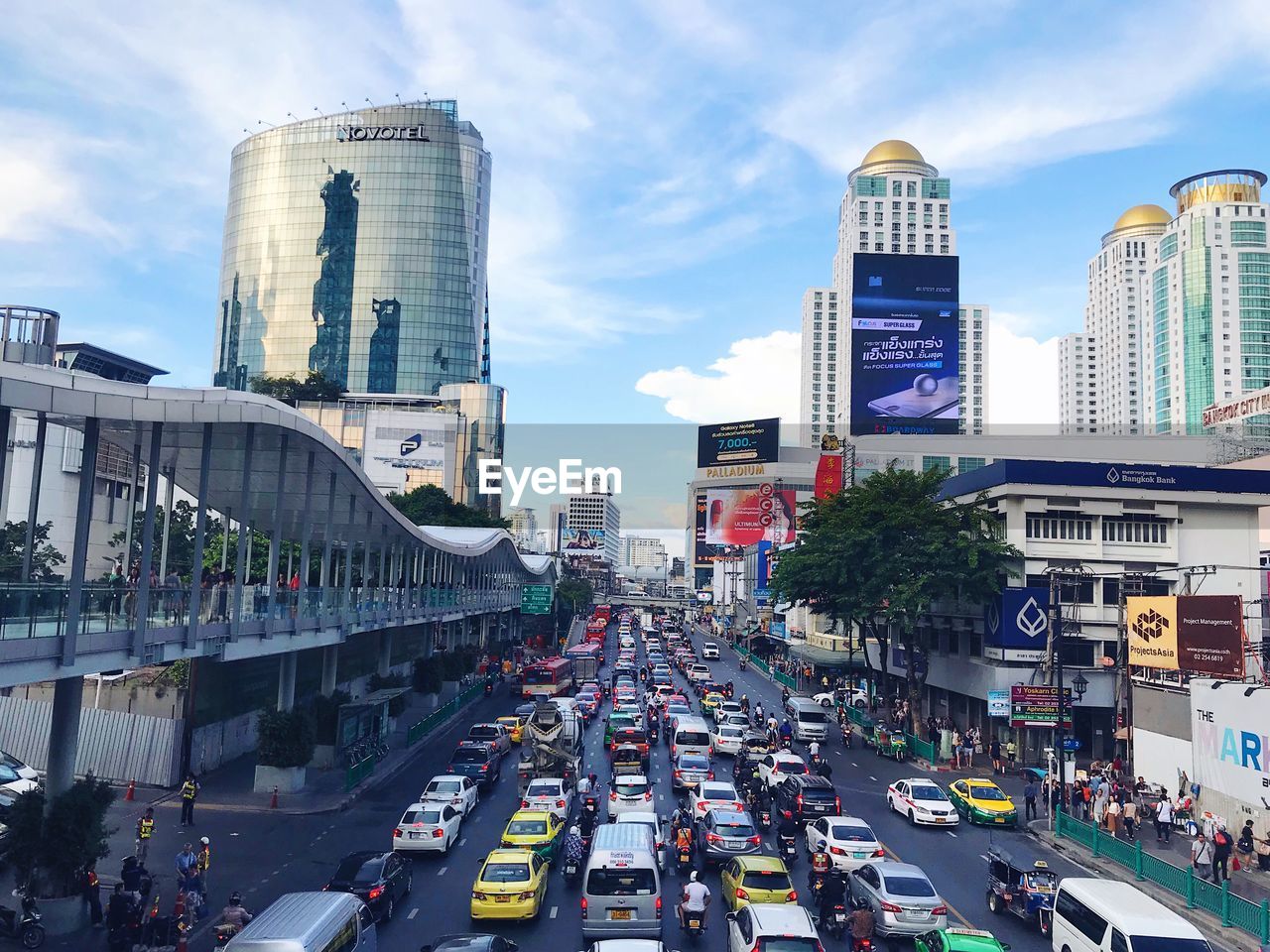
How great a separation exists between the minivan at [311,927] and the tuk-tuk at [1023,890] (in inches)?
500

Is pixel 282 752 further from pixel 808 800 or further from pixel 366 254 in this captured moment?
pixel 366 254

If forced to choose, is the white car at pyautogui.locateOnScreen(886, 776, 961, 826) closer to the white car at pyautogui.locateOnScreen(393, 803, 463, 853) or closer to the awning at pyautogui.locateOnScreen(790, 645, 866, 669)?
the white car at pyautogui.locateOnScreen(393, 803, 463, 853)

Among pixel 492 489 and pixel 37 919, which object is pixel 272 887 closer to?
pixel 37 919

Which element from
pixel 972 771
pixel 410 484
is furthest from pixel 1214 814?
pixel 410 484

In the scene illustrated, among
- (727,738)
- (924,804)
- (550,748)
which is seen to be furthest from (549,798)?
(727,738)

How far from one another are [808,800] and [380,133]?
16459 cm

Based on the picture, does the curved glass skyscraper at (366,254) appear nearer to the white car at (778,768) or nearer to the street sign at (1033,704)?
the street sign at (1033,704)

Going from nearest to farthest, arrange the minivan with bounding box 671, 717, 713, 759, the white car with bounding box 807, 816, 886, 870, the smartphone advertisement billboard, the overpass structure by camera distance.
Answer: the overpass structure → the white car with bounding box 807, 816, 886, 870 → the minivan with bounding box 671, 717, 713, 759 → the smartphone advertisement billboard

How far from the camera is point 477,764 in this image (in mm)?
33625

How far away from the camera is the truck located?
112 ft

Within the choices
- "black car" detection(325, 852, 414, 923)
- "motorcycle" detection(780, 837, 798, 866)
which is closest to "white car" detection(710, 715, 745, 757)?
"motorcycle" detection(780, 837, 798, 866)

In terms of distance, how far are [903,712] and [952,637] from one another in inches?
231

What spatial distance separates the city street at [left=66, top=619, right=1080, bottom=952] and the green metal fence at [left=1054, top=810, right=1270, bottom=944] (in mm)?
1235

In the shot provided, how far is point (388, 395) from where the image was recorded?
163250 millimetres
